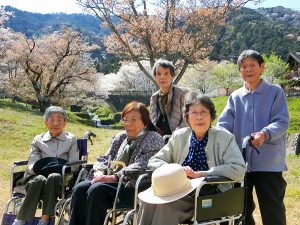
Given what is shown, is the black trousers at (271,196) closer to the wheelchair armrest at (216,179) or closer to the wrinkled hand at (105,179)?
the wheelchair armrest at (216,179)

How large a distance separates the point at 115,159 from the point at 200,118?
3.02ft

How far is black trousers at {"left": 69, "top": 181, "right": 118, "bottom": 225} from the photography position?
2.89m

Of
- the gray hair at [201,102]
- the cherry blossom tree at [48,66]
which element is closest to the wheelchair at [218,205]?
the gray hair at [201,102]

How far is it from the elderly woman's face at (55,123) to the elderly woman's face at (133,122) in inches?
31.3

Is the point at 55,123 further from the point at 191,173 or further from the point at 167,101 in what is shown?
the point at 191,173

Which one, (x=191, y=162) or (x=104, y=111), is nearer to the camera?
(x=191, y=162)

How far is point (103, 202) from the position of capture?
295cm

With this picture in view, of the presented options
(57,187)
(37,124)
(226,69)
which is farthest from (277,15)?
(57,187)

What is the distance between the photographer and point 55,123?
149 inches

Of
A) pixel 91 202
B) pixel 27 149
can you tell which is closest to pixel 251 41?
pixel 27 149

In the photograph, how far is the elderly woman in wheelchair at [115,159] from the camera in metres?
2.93

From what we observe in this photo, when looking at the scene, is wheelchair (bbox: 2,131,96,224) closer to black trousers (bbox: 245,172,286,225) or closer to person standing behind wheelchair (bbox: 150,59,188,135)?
person standing behind wheelchair (bbox: 150,59,188,135)

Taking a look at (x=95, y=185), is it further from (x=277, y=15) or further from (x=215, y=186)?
(x=277, y=15)

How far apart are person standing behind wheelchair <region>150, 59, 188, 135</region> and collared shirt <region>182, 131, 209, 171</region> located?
2.61 feet
